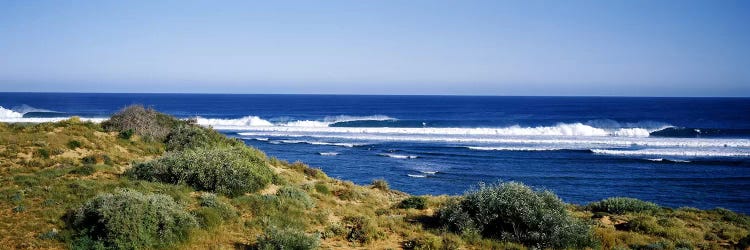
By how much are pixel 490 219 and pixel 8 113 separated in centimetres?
9392

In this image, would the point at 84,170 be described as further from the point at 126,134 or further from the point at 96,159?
the point at 126,134

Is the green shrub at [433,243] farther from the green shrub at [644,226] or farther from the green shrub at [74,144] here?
the green shrub at [74,144]

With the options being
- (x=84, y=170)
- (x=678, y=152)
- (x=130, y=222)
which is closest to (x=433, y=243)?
(x=130, y=222)

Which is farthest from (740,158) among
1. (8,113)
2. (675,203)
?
(8,113)

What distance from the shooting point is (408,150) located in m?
46.0

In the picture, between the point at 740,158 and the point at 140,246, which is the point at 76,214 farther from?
the point at 740,158

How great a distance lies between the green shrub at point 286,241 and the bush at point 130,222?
5.93 feet

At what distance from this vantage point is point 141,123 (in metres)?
23.1

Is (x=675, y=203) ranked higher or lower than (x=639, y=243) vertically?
lower

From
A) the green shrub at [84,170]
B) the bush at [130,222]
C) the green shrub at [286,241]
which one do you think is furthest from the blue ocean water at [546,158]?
the bush at [130,222]

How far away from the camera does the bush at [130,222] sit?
9.55 metres

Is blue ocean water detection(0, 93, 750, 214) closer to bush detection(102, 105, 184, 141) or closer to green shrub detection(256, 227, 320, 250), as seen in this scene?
bush detection(102, 105, 184, 141)

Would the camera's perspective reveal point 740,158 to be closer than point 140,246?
No

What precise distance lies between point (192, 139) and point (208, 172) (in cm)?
776
